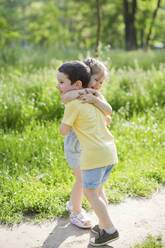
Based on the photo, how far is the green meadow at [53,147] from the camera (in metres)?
3.61

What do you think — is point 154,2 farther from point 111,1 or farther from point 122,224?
point 122,224

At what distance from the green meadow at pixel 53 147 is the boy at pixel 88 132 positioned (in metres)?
0.94

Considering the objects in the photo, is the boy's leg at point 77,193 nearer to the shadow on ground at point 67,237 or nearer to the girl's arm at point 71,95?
the shadow on ground at point 67,237

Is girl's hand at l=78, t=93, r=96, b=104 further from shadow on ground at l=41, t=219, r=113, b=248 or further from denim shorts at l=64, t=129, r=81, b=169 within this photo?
shadow on ground at l=41, t=219, r=113, b=248

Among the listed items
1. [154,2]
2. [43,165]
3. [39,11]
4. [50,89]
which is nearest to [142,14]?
[154,2]

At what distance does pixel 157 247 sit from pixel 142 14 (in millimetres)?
27259

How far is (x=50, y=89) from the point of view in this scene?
21.9 feet

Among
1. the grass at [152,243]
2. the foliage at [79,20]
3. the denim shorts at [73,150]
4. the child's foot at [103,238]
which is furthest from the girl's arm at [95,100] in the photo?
the foliage at [79,20]

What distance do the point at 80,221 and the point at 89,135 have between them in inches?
40.4

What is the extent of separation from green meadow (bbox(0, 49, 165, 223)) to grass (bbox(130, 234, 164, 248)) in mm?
845

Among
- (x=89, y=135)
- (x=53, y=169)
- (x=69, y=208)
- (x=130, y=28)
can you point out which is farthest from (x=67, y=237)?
(x=130, y=28)

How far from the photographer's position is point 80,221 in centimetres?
314

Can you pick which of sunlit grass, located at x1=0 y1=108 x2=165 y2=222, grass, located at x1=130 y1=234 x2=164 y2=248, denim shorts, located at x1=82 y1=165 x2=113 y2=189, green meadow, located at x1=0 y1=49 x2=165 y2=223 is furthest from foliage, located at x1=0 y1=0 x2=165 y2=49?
grass, located at x1=130 y1=234 x2=164 y2=248

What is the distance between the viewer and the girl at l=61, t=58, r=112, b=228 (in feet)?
8.65
